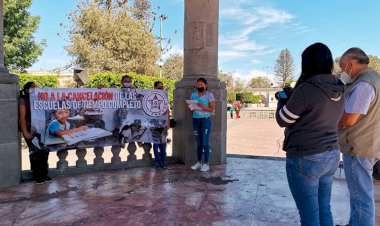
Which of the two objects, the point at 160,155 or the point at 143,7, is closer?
the point at 160,155

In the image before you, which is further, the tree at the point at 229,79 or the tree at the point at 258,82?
the tree at the point at 258,82

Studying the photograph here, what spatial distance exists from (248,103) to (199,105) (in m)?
59.5

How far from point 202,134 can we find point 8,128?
3.24 m

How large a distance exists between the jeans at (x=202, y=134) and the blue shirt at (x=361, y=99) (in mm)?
3621

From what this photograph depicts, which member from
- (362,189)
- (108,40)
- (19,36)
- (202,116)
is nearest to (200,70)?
(202,116)

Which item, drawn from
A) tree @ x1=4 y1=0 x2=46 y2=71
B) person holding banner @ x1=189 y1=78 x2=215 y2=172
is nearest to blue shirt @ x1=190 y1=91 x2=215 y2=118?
person holding banner @ x1=189 y1=78 x2=215 y2=172

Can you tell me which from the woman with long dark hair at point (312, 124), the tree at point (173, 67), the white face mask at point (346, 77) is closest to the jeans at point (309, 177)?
the woman with long dark hair at point (312, 124)

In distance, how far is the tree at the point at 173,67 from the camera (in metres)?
47.0

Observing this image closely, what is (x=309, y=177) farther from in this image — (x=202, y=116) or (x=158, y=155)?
(x=158, y=155)

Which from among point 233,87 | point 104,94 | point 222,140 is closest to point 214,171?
point 222,140

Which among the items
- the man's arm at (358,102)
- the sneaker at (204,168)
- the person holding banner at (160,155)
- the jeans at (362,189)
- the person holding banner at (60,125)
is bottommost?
the sneaker at (204,168)

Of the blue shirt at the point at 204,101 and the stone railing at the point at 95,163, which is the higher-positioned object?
the blue shirt at the point at 204,101

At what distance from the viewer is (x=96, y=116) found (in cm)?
592

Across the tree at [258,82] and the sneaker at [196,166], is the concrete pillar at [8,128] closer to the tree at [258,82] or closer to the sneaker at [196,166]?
the sneaker at [196,166]
